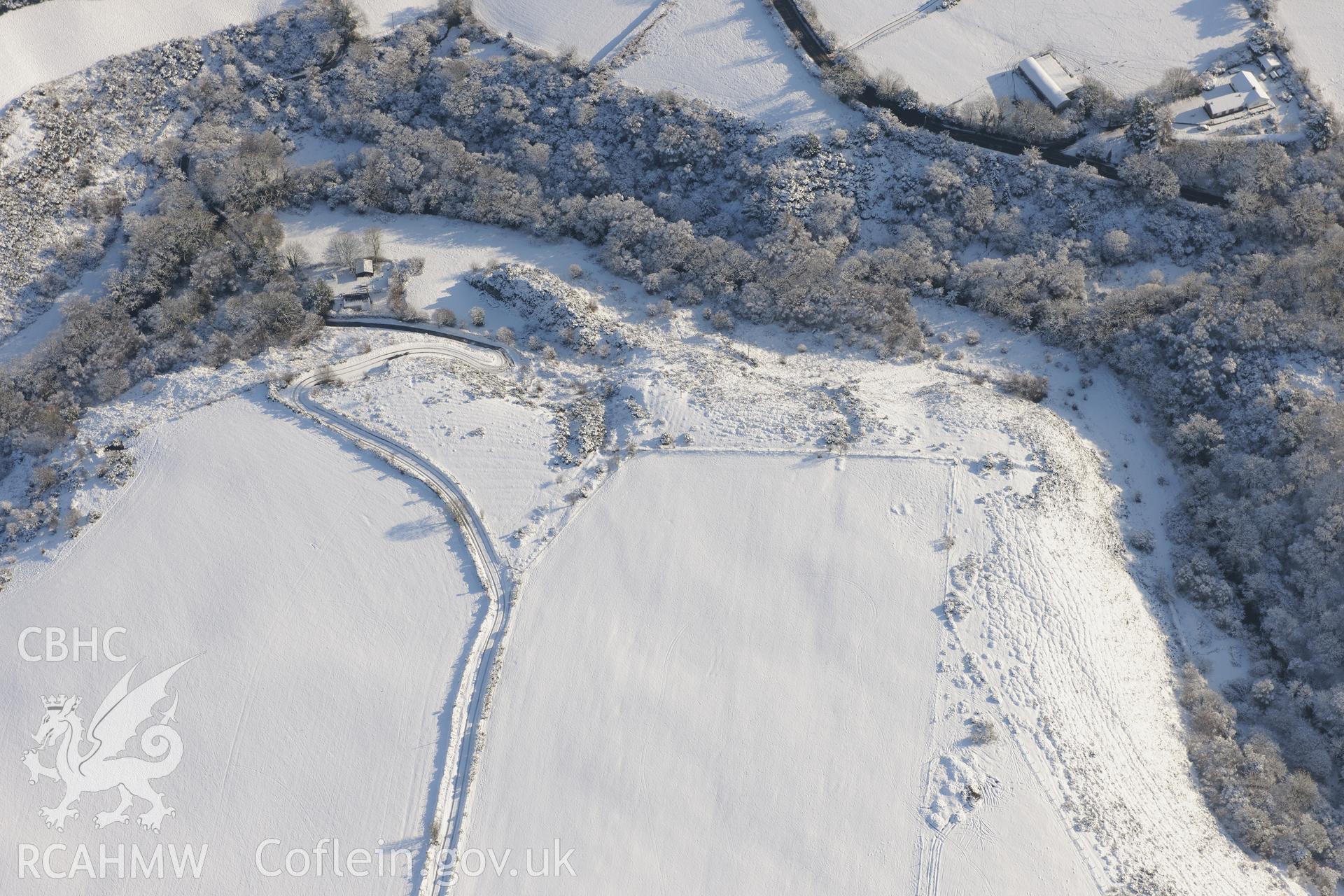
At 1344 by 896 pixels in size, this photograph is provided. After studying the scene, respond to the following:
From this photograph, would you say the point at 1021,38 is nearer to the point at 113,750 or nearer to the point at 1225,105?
the point at 1225,105

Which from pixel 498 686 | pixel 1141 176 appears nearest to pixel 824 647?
pixel 498 686

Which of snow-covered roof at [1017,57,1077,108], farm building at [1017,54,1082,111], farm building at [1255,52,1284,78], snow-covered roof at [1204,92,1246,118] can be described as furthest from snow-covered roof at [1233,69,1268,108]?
snow-covered roof at [1017,57,1077,108]

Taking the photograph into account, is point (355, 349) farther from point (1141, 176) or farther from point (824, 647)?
point (1141, 176)

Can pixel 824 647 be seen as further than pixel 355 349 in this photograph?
No

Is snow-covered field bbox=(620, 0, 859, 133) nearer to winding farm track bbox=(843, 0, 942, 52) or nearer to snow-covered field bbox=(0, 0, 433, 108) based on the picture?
winding farm track bbox=(843, 0, 942, 52)

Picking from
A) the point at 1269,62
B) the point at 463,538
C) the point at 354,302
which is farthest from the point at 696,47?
the point at 463,538

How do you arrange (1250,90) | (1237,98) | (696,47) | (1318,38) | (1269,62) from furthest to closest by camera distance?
(696,47) → (1318,38) → (1269,62) → (1250,90) → (1237,98)

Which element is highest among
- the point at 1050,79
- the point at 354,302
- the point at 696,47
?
the point at 696,47
